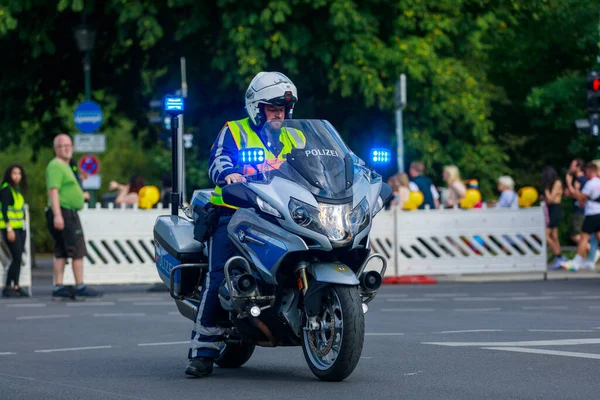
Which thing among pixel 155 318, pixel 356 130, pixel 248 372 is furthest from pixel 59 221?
pixel 356 130

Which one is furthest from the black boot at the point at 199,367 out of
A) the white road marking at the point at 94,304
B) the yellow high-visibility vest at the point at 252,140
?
the white road marking at the point at 94,304

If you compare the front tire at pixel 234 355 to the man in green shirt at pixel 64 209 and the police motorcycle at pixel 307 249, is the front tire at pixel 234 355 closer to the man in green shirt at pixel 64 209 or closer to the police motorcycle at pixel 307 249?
the police motorcycle at pixel 307 249

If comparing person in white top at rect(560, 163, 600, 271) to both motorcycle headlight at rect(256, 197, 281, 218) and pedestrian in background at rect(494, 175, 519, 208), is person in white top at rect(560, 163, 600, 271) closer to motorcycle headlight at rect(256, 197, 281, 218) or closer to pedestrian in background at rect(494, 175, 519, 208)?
pedestrian in background at rect(494, 175, 519, 208)

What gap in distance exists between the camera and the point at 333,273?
8422 millimetres

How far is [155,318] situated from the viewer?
15031 millimetres

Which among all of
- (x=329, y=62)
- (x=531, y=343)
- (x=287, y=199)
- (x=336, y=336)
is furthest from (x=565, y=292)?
(x=287, y=199)

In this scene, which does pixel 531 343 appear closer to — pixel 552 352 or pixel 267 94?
pixel 552 352

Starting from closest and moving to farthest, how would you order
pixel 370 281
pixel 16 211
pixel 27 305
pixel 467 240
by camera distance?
pixel 370 281 < pixel 27 305 < pixel 16 211 < pixel 467 240

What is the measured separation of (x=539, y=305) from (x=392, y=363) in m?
7.09

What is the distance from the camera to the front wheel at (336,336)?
8312 millimetres

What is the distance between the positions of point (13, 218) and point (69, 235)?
2.16 meters

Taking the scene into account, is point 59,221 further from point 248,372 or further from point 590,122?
point 590,122

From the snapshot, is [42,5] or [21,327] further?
[42,5]

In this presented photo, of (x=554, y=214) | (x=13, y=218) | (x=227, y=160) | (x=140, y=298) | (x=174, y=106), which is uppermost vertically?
(x=174, y=106)
